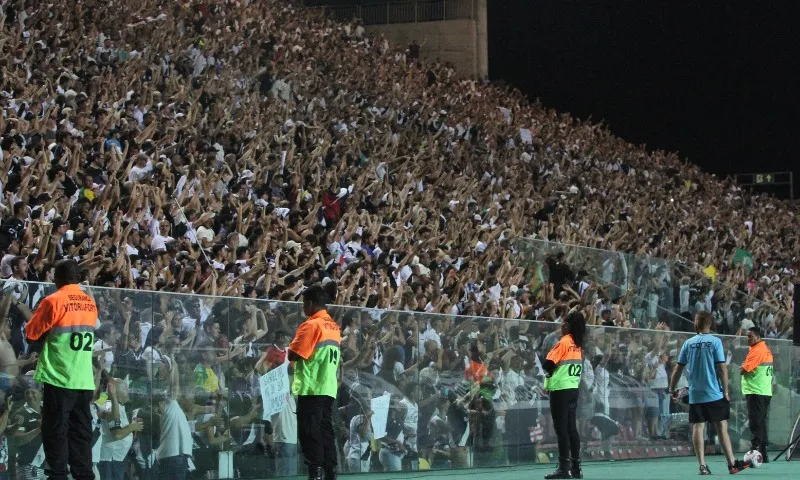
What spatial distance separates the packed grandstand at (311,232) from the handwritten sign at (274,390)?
12cm

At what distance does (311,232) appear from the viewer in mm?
19422

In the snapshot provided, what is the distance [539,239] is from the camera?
2570 cm

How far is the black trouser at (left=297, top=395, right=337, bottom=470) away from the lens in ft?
35.4

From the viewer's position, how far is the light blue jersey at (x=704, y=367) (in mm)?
13828

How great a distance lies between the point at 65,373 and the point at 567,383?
234 inches

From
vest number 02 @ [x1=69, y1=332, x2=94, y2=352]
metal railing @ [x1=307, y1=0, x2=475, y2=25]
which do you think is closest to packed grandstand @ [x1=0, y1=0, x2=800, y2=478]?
vest number 02 @ [x1=69, y1=332, x2=94, y2=352]

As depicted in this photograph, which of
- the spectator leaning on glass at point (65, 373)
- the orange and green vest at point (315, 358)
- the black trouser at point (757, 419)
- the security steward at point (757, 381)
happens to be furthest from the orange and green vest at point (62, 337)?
the security steward at point (757, 381)

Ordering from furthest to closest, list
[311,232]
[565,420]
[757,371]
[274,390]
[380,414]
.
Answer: [311,232] < [757,371] < [380,414] < [565,420] < [274,390]

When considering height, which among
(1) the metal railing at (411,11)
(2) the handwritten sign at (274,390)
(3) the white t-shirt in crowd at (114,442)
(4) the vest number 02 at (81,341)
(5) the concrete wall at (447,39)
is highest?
(1) the metal railing at (411,11)

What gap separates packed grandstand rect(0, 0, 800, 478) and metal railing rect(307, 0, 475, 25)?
7124 millimetres

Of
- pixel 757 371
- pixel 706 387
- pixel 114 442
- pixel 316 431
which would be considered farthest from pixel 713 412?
pixel 114 442

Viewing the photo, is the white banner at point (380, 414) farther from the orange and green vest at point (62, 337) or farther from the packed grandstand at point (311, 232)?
the orange and green vest at point (62, 337)

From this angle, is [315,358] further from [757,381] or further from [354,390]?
[757,381]

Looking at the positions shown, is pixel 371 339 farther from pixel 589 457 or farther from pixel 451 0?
pixel 451 0
